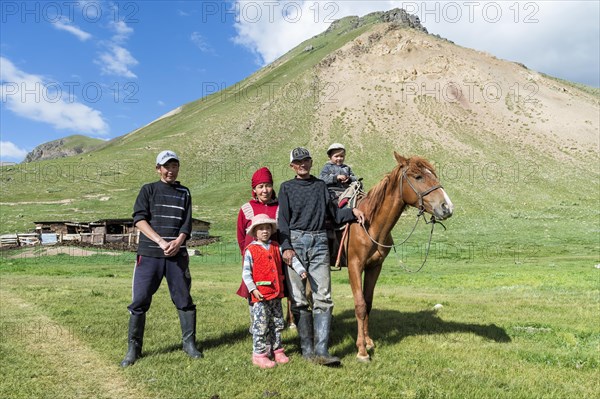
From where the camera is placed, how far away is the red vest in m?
6.52

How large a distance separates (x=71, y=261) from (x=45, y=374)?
2477 centimetres

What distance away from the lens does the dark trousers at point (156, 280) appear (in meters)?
6.79

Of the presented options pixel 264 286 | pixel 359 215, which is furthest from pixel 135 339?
pixel 359 215

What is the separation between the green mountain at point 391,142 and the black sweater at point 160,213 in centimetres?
4100

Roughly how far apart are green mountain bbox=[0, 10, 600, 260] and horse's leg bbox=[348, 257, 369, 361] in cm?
4115

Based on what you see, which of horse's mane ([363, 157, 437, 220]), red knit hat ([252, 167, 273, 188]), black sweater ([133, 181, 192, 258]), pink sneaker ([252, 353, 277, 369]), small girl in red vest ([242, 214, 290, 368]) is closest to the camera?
pink sneaker ([252, 353, 277, 369])

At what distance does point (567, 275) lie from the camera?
19062 mm

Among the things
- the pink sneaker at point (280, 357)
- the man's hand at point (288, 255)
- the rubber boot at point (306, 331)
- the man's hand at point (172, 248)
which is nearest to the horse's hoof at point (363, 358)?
the rubber boot at point (306, 331)

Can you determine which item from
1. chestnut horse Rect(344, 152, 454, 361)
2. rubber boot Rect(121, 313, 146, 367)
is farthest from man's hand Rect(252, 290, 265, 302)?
rubber boot Rect(121, 313, 146, 367)

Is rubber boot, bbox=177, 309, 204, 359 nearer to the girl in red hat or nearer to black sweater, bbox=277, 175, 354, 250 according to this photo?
the girl in red hat

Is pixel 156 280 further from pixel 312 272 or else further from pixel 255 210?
pixel 312 272

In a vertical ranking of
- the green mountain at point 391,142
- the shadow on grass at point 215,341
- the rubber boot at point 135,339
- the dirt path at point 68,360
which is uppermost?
the green mountain at point 391,142

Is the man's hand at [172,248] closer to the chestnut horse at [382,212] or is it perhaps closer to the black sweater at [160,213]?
the black sweater at [160,213]

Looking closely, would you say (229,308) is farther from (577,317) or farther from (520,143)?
(520,143)
